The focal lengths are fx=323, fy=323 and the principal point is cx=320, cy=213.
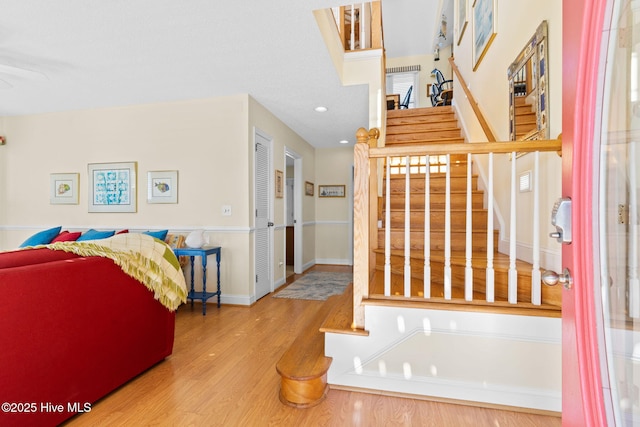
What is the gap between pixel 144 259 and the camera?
1963 mm

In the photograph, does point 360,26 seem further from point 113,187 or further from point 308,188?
point 113,187

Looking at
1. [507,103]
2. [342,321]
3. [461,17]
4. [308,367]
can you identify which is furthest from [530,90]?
[461,17]

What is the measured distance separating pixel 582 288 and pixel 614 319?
72 millimetres

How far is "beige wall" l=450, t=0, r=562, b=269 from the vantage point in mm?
1783

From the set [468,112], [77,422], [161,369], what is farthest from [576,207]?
[468,112]

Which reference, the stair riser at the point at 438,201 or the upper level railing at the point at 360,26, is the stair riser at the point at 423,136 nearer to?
the stair riser at the point at 438,201

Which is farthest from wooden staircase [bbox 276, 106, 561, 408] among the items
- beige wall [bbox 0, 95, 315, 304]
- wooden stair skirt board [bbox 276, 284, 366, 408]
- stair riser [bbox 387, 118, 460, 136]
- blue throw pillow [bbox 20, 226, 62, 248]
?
blue throw pillow [bbox 20, 226, 62, 248]

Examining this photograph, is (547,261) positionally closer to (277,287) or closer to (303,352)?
(303,352)

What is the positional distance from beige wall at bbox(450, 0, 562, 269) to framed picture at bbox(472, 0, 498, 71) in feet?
0.24

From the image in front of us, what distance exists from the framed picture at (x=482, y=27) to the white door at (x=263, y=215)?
8.23ft

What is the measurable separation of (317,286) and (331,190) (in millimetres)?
2347

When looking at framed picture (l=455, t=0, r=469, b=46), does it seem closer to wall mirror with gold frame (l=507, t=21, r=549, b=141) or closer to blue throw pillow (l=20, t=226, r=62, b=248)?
wall mirror with gold frame (l=507, t=21, r=549, b=141)

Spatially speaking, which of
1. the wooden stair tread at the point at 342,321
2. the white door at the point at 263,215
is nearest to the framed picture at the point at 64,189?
the white door at the point at 263,215

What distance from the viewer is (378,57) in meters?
3.30
